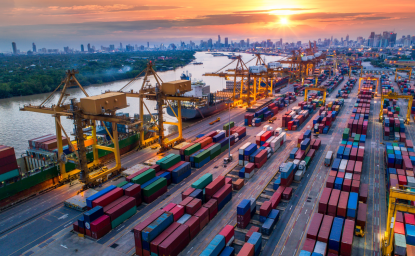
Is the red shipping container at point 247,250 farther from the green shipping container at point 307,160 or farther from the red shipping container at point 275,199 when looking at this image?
the green shipping container at point 307,160

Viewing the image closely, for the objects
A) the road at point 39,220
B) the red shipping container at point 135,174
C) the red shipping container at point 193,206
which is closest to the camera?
the road at point 39,220

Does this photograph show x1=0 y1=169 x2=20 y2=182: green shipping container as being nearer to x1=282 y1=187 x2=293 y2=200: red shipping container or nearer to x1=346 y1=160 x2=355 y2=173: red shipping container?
x1=282 y1=187 x2=293 y2=200: red shipping container

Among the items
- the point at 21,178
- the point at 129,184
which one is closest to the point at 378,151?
the point at 129,184

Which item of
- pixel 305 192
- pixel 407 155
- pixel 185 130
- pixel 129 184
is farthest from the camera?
pixel 185 130

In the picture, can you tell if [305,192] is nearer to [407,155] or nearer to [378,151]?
[407,155]

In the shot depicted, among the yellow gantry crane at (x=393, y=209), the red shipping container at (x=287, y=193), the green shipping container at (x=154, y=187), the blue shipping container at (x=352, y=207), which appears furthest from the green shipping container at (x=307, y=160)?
the green shipping container at (x=154, y=187)
